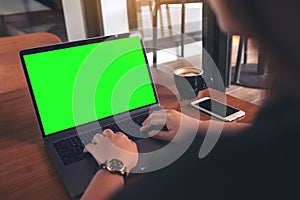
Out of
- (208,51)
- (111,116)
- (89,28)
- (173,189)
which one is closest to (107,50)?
(111,116)

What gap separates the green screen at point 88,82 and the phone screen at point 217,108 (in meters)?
0.17

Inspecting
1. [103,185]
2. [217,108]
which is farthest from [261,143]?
[217,108]

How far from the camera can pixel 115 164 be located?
74 centimetres

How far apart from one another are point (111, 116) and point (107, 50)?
0.21m

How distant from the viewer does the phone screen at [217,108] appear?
975mm

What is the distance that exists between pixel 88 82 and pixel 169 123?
28cm

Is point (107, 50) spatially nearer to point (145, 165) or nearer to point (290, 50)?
point (145, 165)

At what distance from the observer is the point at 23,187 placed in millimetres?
717

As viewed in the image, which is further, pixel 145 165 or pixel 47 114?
pixel 47 114

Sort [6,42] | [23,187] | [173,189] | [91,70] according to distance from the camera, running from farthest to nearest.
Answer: [6,42]
[91,70]
[23,187]
[173,189]

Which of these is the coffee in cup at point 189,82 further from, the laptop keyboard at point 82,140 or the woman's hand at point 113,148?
the woman's hand at point 113,148

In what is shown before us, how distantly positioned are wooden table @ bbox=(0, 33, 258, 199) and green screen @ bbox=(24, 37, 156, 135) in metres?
0.08

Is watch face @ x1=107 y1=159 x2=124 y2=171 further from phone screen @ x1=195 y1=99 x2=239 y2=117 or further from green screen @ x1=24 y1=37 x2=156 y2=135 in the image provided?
phone screen @ x1=195 y1=99 x2=239 y2=117

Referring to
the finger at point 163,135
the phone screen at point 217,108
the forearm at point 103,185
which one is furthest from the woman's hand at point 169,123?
the forearm at point 103,185
